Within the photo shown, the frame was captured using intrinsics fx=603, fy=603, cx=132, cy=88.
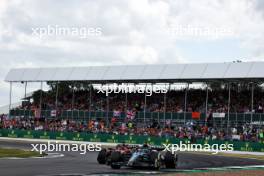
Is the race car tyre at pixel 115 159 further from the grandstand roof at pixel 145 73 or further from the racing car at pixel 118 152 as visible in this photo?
the grandstand roof at pixel 145 73

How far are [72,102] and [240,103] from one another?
61.8 feet

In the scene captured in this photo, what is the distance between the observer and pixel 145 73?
53.2 metres

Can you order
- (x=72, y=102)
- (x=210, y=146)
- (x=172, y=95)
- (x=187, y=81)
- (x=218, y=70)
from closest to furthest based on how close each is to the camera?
(x=210, y=146) → (x=218, y=70) → (x=187, y=81) → (x=172, y=95) → (x=72, y=102)

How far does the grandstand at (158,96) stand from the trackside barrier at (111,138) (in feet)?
9.24

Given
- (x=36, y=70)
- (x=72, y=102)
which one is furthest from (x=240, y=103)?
(x=36, y=70)

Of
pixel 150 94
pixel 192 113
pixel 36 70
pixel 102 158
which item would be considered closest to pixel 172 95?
pixel 150 94

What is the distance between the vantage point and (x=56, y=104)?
197 feet

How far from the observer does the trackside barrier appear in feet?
140

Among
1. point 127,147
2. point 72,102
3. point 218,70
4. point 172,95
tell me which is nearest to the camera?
point 127,147

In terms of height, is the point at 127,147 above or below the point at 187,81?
below

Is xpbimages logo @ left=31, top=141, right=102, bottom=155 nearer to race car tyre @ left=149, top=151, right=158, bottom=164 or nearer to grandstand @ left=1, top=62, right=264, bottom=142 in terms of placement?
grandstand @ left=1, top=62, right=264, bottom=142

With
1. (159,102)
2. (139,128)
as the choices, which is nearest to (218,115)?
(139,128)

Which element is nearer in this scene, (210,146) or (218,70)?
(210,146)

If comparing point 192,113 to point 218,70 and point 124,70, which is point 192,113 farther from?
point 124,70
